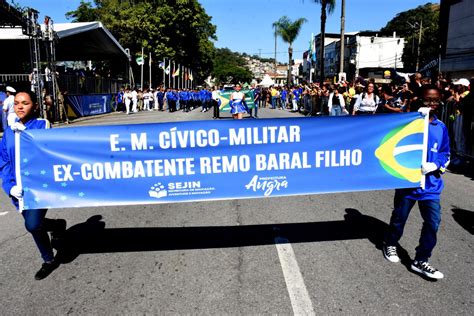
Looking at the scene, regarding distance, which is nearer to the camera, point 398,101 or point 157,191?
point 157,191

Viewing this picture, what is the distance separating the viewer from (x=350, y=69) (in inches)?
3204

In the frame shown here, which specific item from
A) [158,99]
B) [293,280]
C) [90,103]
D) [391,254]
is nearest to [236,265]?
[293,280]

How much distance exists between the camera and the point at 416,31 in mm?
77562

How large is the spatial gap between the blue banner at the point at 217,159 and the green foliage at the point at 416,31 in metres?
51.8

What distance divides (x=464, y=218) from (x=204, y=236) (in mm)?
3584

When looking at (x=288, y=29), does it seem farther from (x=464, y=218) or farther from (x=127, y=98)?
(x=464, y=218)

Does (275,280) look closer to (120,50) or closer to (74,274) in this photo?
(74,274)

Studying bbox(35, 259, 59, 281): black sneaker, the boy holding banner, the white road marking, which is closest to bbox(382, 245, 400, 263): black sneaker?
the boy holding banner

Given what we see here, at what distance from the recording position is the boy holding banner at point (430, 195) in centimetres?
403

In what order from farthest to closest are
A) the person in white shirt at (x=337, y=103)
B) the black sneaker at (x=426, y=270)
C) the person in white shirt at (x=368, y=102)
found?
1. the person in white shirt at (x=337, y=103)
2. the person in white shirt at (x=368, y=102)
3. the black sneaker at (x=426, y=270)

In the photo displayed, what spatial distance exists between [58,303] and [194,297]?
43.9 inches

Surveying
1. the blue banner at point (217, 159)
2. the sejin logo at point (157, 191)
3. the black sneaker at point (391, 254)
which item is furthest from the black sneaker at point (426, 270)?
the sejin logo at point (157, 191)

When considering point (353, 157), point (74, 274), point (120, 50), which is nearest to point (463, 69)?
point (120, 50)

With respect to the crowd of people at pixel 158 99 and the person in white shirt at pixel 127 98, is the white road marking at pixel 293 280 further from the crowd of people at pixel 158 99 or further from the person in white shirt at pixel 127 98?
the crowd of people at pixel 158 99
